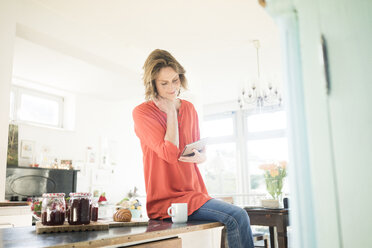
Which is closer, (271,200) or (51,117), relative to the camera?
(271,200)

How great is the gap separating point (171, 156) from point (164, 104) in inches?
10.9

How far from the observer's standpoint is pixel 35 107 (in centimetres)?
650

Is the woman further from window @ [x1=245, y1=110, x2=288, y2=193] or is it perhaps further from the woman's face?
window @ [x1=245, y1=110, x2=288, y2=193]

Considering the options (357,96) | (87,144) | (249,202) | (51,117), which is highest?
(51,117)

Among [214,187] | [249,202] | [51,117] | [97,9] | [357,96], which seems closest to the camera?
[357,96]

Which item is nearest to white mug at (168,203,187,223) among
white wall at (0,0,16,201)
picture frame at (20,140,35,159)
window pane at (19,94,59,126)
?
white wall at (0,0,16,201)

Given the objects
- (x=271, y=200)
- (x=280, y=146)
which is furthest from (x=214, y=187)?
(x=271, y=200)

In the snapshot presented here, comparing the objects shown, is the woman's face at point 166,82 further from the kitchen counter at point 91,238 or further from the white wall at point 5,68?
the white wall at point 5,68

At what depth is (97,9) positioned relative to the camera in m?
3.88

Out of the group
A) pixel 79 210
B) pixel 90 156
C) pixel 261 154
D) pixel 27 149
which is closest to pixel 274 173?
pixel 79 210

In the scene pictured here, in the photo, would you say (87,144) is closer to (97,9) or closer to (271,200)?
(97,9)

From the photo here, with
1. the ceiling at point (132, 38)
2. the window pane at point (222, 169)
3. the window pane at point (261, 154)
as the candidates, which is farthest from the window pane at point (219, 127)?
the ceiling at point (132, 38)

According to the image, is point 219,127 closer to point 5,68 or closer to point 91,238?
point 5,68

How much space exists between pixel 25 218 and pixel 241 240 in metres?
2.42
